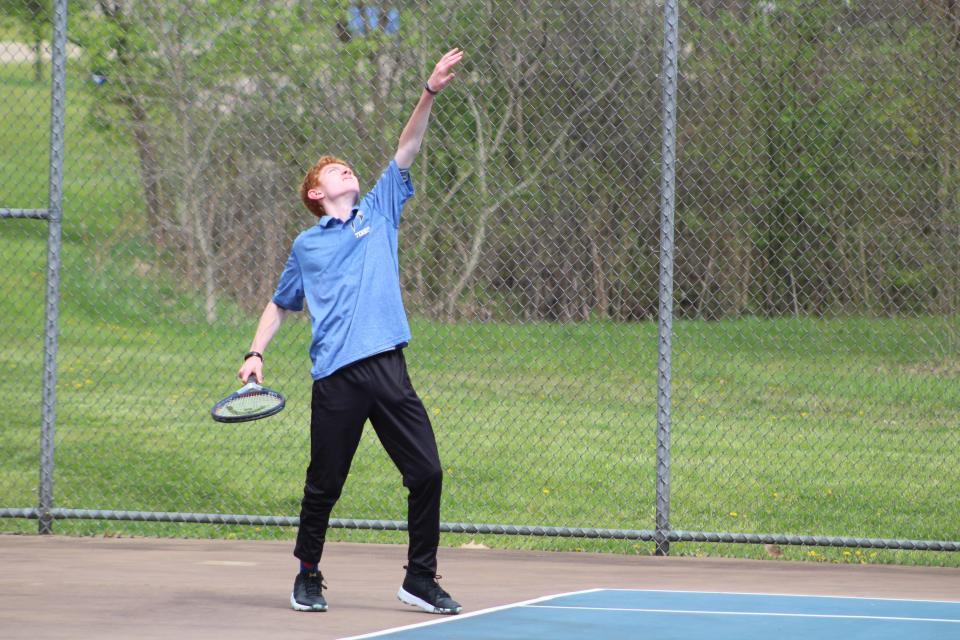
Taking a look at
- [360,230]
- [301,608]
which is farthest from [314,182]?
[301,608]

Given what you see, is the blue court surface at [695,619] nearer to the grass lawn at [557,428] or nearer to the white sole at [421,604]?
the white sole at [421,604]

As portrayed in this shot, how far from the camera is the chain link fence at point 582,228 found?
9.01 metres

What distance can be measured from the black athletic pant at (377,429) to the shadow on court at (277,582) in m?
0.49

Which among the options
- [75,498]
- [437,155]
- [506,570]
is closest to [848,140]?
[437,155]

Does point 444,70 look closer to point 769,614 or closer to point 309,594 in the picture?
point 309,594

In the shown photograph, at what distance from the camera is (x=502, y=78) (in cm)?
902

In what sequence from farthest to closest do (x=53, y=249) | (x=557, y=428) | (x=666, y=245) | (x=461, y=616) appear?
1. (x=557, y=428)
2. (x=53, y=249)
3. (x=666, y=245)
4. (x=461, y=616)

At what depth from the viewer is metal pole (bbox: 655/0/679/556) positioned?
25.7ft

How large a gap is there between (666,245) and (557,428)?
12.7 feet

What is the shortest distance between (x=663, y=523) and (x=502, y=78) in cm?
309

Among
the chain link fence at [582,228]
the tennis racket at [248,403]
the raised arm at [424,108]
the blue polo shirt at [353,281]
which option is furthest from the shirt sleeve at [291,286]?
the chain link fence at [582,228]

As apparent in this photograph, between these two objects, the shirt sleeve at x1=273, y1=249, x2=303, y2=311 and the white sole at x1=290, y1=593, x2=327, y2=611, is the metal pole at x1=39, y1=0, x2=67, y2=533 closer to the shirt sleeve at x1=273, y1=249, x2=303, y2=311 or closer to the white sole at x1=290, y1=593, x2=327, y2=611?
the shirt sleeve at x1=273, y1=249, x2=303, y2=311

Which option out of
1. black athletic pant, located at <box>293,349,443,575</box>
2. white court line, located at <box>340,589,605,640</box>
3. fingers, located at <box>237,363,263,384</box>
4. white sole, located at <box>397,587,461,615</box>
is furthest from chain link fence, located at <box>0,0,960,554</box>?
fingers, located at <box>237,363,263,384</box>

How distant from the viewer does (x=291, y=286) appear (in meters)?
6.25
